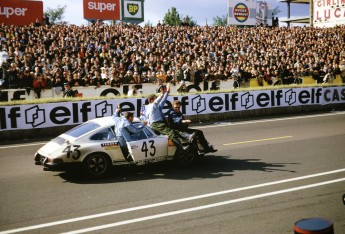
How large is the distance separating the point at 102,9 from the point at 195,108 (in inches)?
932

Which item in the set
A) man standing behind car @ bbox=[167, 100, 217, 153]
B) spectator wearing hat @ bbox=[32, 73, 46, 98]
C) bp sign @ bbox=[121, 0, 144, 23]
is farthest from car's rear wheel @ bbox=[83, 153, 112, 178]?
bp sign @ bbox=[121, 0, 144, 23]

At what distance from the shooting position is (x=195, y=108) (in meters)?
18.1

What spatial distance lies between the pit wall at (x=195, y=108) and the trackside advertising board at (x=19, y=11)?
17.9 metres

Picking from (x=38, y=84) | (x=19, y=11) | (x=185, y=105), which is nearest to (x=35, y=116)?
(x=38, y=84)

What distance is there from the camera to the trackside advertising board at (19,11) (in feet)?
95.9

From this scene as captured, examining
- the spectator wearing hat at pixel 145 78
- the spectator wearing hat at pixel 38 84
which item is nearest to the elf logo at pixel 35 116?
the spectator wearing hat at pixel 38 84

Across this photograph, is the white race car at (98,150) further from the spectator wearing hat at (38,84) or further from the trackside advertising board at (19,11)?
the trackside advertising board at (19,11)

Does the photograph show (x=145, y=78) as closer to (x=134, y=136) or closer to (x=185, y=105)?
(x=185, y=105)

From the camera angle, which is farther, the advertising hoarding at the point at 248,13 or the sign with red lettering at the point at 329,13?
the advertising hoarding at the point at 248,13

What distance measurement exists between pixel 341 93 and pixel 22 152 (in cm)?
1801

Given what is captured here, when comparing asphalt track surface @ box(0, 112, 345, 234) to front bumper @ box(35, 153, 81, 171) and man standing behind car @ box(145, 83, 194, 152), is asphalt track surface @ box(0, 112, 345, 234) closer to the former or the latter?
front bumper @ box(35, 153, 81, 171)

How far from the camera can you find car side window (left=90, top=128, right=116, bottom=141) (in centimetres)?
898

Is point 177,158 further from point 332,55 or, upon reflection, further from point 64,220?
point 332,55

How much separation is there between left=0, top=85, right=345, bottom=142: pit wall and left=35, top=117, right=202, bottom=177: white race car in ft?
19.3
